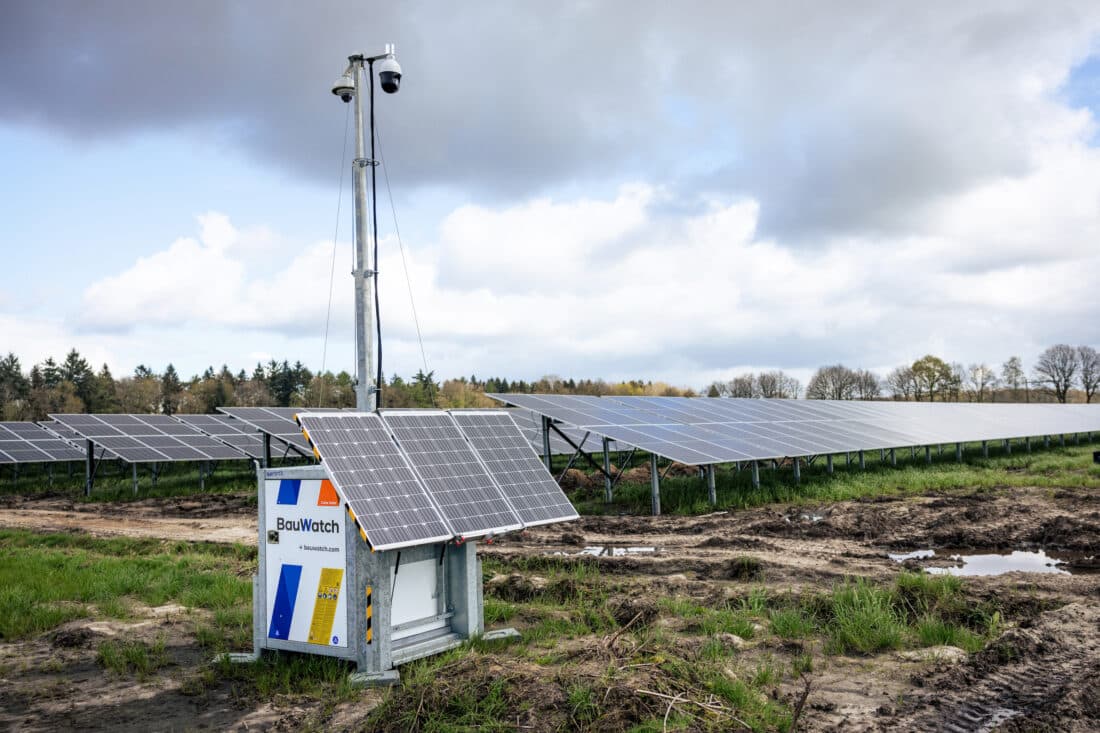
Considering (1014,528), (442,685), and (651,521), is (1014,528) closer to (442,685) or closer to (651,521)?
(651,521)

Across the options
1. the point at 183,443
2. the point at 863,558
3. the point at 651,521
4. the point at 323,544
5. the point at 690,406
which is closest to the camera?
the point at 323,544

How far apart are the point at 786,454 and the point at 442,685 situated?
56.7ft

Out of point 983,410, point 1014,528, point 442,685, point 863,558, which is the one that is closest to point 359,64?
point 442,685

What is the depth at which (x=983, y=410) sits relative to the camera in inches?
2018

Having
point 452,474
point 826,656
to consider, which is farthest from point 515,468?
point 826,656

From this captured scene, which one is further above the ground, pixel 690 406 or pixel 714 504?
pixel 690 406

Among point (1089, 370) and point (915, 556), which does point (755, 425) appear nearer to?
point (915, 556)

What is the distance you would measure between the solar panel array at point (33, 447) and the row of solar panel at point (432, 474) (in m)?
32.3

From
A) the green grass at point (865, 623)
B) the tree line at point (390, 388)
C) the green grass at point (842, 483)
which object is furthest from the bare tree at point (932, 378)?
the green grass at point (865, 623)

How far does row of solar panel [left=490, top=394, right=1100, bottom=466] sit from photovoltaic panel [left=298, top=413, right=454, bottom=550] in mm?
11896

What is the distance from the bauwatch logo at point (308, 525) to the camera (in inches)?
318

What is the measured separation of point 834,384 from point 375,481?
333 ft

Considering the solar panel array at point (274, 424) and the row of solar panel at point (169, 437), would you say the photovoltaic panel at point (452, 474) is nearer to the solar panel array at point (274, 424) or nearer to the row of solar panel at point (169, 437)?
the row of solar panel at point (169, 437)

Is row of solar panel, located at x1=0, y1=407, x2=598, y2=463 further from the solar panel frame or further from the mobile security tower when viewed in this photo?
the mobile security tower
